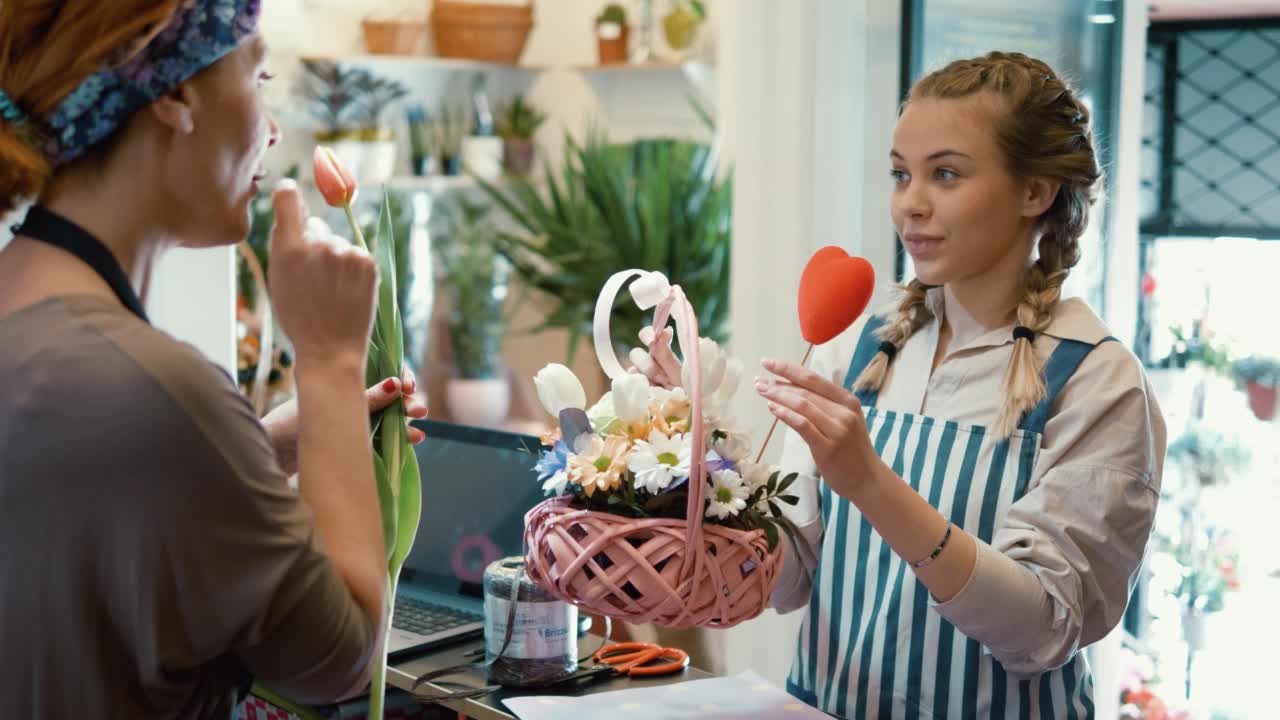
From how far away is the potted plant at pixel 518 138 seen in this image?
15.6 ft

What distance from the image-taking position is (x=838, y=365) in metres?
1.68

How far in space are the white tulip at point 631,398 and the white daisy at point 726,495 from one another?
4.0 inches

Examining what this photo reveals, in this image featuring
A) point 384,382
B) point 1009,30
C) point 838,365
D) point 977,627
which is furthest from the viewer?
point 1009,30

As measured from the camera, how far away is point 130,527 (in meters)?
0.77

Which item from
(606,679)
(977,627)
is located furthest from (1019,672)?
(606,679)

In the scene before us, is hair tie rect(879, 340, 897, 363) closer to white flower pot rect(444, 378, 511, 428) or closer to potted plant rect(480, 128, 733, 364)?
potted plant rect(480, 128, 733, 364)

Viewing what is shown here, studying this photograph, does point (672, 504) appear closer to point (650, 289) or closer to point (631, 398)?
point (631, 398)

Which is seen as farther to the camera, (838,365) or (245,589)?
(838,365)

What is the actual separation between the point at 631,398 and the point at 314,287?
394 millimetres

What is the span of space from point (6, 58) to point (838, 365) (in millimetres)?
1101

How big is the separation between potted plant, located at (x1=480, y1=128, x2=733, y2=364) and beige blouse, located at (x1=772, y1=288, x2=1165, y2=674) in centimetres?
238

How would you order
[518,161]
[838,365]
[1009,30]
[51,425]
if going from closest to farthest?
[51,425], [838,365], [1009,30], [518,161]

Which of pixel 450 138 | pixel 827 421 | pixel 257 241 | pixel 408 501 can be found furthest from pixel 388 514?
pixel 450 138

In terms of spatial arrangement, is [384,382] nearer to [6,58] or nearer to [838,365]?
[6,58]
